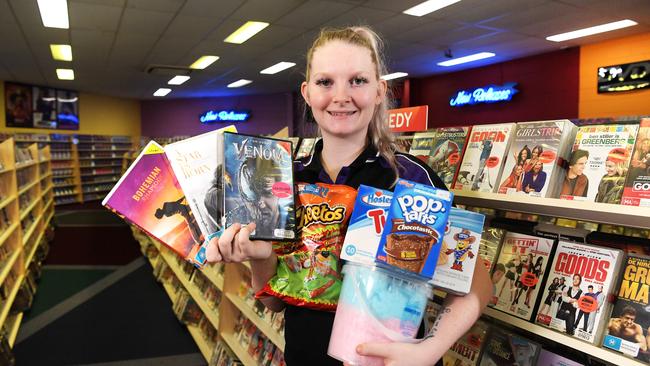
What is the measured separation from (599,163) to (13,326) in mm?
4970

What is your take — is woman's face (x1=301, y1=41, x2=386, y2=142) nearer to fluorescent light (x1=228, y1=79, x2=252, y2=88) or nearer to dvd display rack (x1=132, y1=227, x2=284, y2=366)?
dvd display rack (x1=132, y1=227, x2=284, y2=366)

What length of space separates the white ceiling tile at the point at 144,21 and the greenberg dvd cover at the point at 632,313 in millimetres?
6420

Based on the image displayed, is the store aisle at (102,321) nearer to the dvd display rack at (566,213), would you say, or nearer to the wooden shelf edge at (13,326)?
the wooden shelf edge at (13,326)

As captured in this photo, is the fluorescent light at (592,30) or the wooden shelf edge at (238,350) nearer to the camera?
the wooden shelf edge at (238,350)

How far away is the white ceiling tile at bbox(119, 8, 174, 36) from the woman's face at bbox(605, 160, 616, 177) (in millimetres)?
6234

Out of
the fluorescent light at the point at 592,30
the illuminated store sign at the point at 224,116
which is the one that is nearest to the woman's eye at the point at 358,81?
the fluorescent light at the point at 592,30

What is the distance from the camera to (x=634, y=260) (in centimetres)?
138

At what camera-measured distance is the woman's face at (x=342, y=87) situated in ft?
3.70

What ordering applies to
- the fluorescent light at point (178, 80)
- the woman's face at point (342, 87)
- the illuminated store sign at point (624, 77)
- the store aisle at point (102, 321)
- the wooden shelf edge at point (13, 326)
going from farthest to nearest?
the fluorescent light at point (178, 80)
the illuminated store sign at point (624, 77)
the wooden shelf edge at point (13, 326)
the store aisle at point (102, 321)
the woman's face at point (342, 87)

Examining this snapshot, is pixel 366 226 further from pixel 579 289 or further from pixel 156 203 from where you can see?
pixel 579 289

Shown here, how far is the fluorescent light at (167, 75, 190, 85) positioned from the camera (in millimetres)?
11500

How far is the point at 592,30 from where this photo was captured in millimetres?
7281

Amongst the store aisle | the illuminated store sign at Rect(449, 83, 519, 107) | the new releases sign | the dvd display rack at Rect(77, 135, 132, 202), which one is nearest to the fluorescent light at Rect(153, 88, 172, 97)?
the dvd display rack at Rect(77, 135, 132, 202)

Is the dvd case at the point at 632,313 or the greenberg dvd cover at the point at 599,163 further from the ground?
the greenberg dvd cover at the point at 599,163
